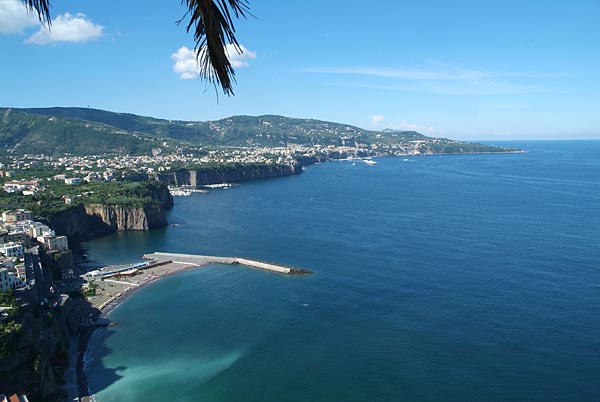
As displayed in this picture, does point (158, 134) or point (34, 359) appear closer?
point (34, 359)

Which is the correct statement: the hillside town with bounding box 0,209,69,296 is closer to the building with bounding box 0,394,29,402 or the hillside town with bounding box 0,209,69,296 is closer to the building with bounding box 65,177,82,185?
the building with bounding box 0,394,29,402

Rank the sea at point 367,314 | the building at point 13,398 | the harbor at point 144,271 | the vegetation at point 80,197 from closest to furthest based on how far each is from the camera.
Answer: the building at point 13,398
the sea at point 367,314
the harbor at point 144,271
the vegetation at point 80,197

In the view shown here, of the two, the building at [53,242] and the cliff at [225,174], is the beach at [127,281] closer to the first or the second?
the building at [53,242]

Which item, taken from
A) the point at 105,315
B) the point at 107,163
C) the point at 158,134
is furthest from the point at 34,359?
the point at 158,134

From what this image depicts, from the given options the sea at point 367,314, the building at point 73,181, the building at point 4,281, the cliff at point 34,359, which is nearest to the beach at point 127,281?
the sea at point 367,314

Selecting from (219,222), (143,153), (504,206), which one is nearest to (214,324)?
(219,222)

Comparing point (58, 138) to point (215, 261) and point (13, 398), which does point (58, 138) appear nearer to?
point (215, 261)

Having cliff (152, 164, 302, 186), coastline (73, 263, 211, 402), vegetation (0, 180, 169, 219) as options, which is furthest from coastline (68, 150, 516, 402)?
cliff (152, 164, 302, 186)
